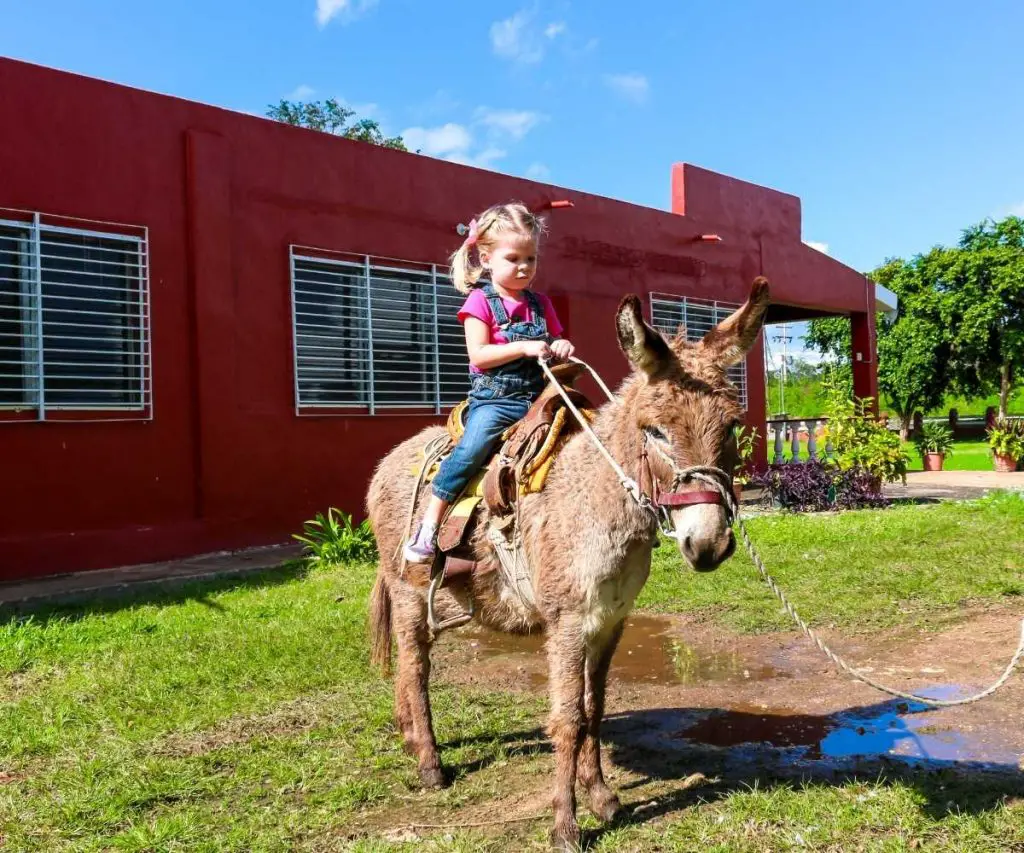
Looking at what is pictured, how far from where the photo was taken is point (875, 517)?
1041 centimetres

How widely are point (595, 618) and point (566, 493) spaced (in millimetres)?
451

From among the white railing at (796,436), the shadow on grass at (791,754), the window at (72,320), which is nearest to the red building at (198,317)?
the window at (72,320)

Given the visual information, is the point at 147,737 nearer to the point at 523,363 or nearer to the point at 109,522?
the point at 523,363

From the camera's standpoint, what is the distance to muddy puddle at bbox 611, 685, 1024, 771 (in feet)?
11.7

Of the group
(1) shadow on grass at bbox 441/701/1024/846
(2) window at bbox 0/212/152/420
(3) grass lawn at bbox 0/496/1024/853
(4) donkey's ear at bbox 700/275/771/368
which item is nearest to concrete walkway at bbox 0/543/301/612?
(3) grass lawn at bbox 0/496/1024/853

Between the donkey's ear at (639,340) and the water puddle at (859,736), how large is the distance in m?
1.98

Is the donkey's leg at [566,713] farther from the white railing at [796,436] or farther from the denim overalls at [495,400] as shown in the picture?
the white railing at [796,436]

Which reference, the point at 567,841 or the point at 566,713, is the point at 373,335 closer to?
the point at 566,713

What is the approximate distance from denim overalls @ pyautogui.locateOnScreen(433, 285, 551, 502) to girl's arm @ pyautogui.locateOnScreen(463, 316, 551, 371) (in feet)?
0.26

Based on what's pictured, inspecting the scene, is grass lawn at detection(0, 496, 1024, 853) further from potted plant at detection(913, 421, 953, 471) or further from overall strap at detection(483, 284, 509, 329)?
potted plant at detection(913, 421, 953, 471)

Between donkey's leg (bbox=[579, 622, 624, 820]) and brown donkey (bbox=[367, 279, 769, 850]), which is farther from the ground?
brown donkey (bbox=[367, 279, 769, 850])

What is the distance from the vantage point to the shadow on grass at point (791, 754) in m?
3.20

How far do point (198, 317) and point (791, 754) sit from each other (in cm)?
700

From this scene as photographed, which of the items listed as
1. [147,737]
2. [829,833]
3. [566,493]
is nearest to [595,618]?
[566,493]
